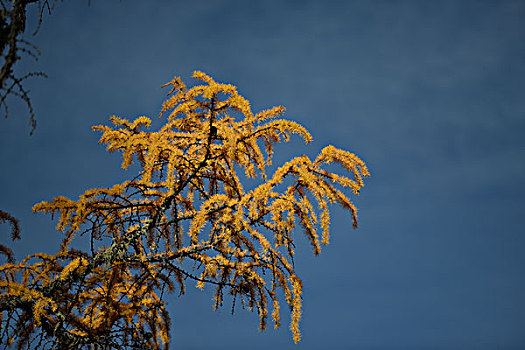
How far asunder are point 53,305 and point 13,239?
1.43 m

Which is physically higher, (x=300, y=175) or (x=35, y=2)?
(x=35, y=2)

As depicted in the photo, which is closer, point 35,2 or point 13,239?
point 35,2

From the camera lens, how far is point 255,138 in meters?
3.71

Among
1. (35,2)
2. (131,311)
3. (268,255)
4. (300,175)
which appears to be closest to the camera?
(35,2)

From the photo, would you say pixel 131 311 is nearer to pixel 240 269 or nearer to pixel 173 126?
pixel 240 269

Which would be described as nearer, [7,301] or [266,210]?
[266,210]

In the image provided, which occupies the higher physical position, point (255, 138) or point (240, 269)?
point (255, 138)

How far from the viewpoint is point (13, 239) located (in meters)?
4.61

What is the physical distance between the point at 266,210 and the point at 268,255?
1.44 ft

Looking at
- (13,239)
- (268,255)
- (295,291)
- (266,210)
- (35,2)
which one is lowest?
(295,291)

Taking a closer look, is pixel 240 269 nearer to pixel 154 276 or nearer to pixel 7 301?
pixel 154 276

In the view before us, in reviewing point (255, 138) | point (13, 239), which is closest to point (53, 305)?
point (13, 239)

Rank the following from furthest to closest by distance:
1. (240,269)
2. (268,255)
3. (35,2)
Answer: (240,269)
(268,255)
(35,2)

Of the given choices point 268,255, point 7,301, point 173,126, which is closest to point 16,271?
point 7,301
